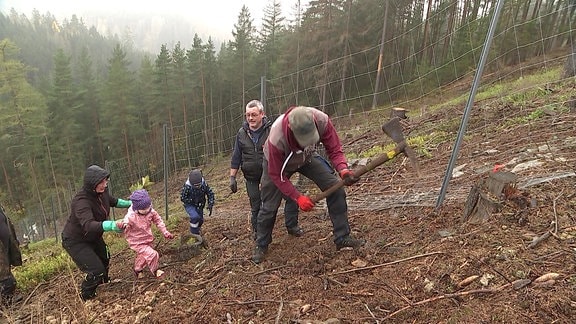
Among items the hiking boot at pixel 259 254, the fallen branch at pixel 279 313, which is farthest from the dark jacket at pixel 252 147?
the fallen branch at pixel 279 313

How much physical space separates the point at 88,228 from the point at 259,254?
159 centimetres

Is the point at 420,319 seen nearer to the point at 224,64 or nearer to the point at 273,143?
the point at 273,143

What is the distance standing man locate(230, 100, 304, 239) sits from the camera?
382 cm

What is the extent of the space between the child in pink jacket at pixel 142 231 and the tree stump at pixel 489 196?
Result: 2.78 meters

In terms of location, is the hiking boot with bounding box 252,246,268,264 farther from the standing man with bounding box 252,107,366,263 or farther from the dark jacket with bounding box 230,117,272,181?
the dark jacket with bounding box 230,117,272,181

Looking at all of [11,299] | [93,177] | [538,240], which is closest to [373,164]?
[538,240]

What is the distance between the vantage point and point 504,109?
6523 millimetres

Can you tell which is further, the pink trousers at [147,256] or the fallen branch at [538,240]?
the pink trousers at [147,256]

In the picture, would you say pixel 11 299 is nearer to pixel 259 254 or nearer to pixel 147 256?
pixel 147 256

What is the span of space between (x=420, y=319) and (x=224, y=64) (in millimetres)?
32194

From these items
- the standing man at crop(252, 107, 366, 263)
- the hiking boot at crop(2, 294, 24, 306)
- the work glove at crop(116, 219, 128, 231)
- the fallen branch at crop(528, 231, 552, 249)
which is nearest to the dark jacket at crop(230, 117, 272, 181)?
the standing man at crop(252, 107, 366, 263)

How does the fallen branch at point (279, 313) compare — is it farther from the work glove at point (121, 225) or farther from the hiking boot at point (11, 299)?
the hiking boot at point (11, 299)

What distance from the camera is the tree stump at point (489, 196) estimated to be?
293cm

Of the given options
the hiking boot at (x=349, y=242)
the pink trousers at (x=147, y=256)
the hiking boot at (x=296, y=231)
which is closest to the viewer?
the hiking boot at (x=349, y=242)
